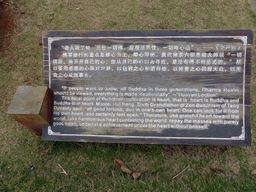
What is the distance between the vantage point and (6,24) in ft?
10.5

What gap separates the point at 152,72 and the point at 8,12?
334 centimetres

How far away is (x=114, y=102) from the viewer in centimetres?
216

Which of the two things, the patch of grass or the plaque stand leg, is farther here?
the patch of grass

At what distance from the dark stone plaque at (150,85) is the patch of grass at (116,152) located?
1.78 ft

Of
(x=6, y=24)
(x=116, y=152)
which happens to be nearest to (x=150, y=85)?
(x=116, y=152)

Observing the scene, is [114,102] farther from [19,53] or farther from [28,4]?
[28,4]

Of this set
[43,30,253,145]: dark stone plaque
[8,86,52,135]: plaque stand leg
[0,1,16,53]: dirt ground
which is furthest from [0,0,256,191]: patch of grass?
[8,86,52,135]: plaque stand leg

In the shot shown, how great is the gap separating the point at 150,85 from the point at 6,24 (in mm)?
3270

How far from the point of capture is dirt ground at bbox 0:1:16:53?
316cm

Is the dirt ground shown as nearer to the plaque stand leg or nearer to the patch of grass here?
the patch of grass

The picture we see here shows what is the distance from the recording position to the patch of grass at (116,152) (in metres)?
2.46

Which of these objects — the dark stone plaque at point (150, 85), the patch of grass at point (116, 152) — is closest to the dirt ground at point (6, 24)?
the patch of grass at point (116, 152)

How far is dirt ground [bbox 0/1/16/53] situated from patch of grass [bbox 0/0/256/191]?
0.15 metres

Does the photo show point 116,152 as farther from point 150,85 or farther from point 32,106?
point 32,106
